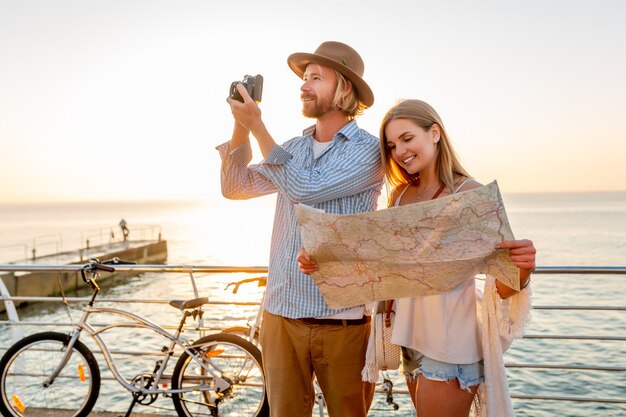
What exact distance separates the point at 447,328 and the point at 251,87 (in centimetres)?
104

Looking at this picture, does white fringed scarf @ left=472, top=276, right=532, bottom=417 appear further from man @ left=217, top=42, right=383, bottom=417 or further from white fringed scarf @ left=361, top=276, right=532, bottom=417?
man @ left=217, top=42, right=383, bottom=417

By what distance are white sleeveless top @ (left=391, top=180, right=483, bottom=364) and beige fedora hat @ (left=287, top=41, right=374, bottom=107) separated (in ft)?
1.85

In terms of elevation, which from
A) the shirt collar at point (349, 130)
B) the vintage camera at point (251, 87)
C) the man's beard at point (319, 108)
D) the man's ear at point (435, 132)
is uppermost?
the vintage camera at point (251, 87)

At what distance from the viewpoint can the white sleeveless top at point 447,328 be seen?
173 centimetres

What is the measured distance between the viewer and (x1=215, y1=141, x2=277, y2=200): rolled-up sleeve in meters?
2.06

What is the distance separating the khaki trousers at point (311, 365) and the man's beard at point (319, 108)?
77 cm

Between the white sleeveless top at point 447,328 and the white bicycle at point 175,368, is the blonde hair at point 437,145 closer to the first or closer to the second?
the white sleeveless top at point 447,328

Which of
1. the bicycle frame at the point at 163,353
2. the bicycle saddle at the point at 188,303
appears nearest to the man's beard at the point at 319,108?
the bicycle saddle at the point at 188,303

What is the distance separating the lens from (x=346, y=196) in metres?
1.94

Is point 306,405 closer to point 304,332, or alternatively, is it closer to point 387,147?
point 304,332

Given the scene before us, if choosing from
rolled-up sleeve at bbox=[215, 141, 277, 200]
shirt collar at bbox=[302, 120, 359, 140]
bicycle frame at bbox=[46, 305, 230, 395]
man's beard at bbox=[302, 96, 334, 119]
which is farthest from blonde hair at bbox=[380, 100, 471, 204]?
bicycle frame at bbox=[46, 305, 230, 395]

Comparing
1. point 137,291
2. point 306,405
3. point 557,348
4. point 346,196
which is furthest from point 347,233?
point 137,291

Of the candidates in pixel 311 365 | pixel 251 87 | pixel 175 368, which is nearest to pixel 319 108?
pixel 251 87

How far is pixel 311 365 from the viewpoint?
81.3 inches
